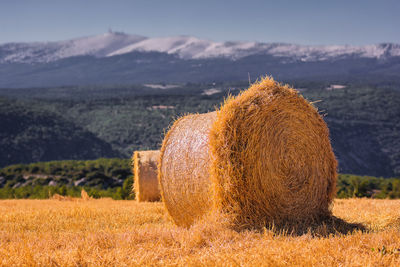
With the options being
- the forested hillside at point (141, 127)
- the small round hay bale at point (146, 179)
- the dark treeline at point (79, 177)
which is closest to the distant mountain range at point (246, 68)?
the forested hillside at point (141, 127)

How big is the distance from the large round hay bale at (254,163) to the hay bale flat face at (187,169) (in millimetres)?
14

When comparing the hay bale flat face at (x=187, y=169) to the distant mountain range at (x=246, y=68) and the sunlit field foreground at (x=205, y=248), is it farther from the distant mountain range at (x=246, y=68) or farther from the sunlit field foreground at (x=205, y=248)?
the distant mountain range at (x=246, y=68)

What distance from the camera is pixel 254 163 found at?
5.93 meters

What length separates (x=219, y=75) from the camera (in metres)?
125

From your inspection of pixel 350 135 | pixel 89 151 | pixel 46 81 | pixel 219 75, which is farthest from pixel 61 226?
pixel 46 81

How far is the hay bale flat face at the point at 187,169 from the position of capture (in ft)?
20.6

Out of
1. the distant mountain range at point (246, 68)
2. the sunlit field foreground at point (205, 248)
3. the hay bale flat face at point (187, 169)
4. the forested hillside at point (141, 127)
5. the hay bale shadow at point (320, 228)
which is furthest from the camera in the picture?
the distant mountain range at point (246, 68)

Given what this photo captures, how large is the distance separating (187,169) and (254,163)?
3.57 ft

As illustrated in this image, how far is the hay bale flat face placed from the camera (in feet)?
20.6

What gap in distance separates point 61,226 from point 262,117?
3.42 m

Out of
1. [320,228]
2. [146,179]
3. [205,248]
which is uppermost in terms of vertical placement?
[205,248]

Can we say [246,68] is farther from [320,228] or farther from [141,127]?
[320,228]

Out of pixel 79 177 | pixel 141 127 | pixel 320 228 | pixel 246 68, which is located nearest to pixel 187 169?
pixel 320 228

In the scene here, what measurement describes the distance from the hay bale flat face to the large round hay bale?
0.5 inches
